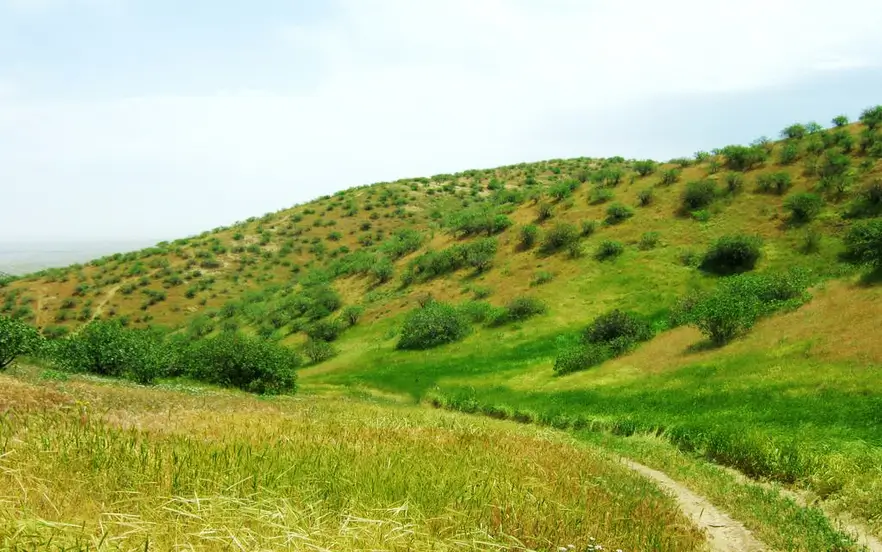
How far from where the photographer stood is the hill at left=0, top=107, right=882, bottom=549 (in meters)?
18.5

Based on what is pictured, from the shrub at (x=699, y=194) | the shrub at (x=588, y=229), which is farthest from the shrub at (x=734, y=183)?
the shrub at (x=588, y=229)

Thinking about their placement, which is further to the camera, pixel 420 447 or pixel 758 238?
pixel 758 238

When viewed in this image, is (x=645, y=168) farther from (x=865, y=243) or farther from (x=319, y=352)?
(x=319, y=352)

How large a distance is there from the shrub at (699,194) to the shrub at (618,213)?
5.00 metres

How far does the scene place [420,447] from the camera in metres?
8.92

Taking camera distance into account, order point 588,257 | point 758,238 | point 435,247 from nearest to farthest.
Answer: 1. point 758,238
2. point 588,257
3. point 435,247

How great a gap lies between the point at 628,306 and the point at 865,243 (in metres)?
14.4

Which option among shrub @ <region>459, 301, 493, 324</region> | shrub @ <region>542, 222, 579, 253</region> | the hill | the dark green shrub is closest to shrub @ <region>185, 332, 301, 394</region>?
the hill

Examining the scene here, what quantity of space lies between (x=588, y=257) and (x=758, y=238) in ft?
43.6

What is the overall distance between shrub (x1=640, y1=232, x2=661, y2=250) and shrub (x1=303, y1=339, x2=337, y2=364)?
94.4ft

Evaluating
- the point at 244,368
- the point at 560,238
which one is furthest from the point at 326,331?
the point at 560,238

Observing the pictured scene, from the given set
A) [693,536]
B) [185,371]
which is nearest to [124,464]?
[693,536]

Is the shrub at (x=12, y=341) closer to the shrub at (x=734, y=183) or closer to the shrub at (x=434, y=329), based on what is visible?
the shrub at (x=434, y=329)

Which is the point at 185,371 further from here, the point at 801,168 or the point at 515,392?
the point at 801,168
